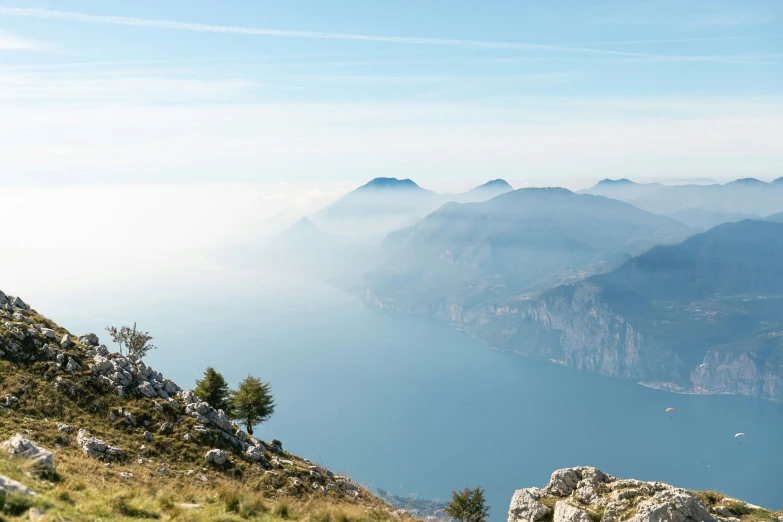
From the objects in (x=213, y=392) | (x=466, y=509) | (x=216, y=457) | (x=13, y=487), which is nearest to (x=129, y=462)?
(x=216, y=457)

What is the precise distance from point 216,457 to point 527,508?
51.2 feet

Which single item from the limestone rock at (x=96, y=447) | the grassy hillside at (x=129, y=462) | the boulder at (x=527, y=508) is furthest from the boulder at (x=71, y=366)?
the boulder at (x=527, y=508)

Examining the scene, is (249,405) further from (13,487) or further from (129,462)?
(13,487)

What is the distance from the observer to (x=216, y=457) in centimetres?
2520

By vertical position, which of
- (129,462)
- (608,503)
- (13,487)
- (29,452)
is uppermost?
(13,487)

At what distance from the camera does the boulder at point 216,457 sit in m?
25.1

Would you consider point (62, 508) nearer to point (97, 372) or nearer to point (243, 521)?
point (243, 521)

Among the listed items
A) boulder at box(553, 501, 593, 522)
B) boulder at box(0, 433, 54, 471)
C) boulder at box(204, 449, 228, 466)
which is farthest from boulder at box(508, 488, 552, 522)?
boulder at box(0, 433, 54, 471)

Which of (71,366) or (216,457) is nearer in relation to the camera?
(216,457)

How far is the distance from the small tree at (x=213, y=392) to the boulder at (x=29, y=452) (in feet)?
78.7

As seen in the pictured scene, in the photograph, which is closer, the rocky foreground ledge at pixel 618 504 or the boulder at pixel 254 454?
the rocky foreground ledge at pixel 618 504

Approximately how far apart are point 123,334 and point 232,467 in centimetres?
2748

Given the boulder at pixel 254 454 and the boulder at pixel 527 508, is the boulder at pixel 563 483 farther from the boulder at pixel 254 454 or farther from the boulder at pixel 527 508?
the boulder at pixel 254 454

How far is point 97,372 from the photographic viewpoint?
2880cm
